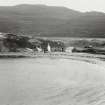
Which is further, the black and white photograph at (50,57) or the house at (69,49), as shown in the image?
the house at (69,49)

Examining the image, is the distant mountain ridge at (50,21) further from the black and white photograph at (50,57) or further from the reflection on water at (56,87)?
the reflection on water at (56,87)

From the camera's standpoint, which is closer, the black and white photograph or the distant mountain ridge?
the black and white photograph

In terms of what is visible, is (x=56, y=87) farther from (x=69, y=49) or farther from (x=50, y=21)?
(x=50, y=21)

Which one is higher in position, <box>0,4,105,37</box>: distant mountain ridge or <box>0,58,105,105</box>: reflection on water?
<box>0,4,105,37</box>: distant mountain ridge

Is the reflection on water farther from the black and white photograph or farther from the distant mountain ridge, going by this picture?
the distant mountain ridge

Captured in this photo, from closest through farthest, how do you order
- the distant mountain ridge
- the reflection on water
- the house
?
the reflection on water < the house < the distant mountain ridge

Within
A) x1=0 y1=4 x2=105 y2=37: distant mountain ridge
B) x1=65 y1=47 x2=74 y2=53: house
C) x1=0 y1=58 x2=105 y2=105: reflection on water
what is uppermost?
→ x1=0 y1=4 x2=105 y2=37: distant mountain ridge

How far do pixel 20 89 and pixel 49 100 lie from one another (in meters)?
2.64

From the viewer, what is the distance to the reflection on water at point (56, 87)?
37.7ft

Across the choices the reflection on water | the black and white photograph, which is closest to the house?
the black and white photograph

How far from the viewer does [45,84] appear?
15.1 metres

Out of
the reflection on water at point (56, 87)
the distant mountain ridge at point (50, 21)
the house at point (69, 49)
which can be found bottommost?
the house at point (69, 49)

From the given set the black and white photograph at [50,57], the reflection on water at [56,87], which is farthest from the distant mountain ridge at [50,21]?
the reflection on water at [56,87]

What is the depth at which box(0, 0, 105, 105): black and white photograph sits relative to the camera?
1256cm
